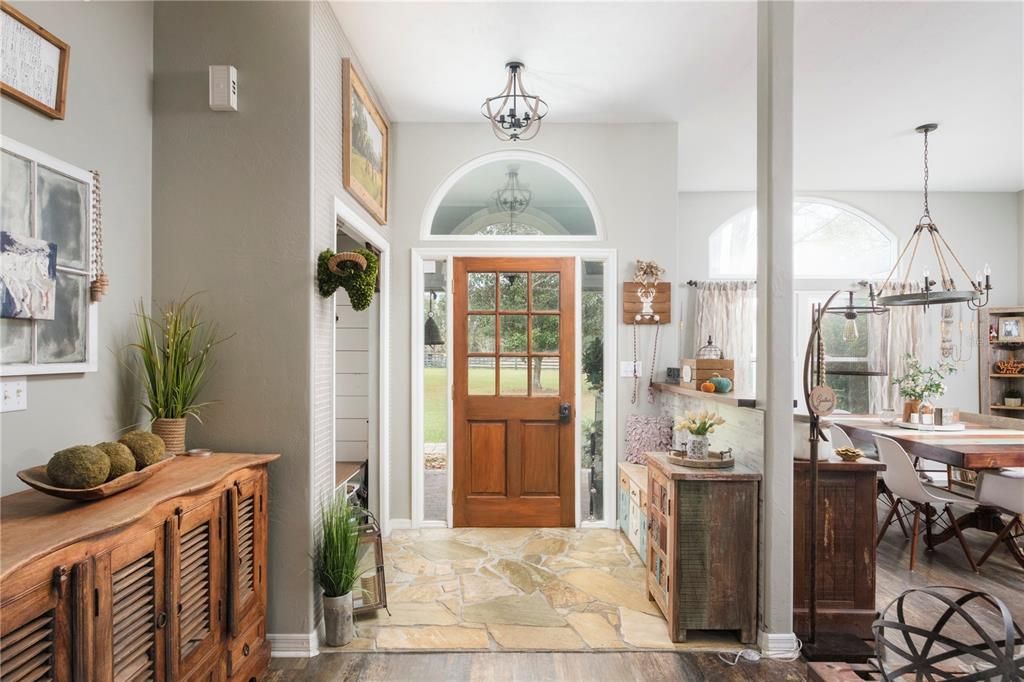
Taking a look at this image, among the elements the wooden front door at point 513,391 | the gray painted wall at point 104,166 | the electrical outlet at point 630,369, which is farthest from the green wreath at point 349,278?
the electrical outlet at point 630,369

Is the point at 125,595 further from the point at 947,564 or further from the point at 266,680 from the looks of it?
the point at 947,564

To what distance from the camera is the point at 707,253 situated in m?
5.98

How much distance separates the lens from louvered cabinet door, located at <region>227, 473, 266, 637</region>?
2.14m

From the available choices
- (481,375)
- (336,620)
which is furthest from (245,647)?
(481,375)

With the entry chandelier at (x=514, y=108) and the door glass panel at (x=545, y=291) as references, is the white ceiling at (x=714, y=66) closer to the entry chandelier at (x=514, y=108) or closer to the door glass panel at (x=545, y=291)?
the entry chandelier at (x=514, y=108)

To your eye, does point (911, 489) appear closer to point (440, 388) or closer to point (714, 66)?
point (714, 66)

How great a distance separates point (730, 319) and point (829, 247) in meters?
1.39

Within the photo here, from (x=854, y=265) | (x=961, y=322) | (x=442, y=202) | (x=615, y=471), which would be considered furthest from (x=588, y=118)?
(x=961, y=322)

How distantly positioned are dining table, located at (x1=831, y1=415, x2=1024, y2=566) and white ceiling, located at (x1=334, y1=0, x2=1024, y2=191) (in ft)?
7.49

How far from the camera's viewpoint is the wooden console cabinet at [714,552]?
104 inches

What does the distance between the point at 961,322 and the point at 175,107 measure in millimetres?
7015

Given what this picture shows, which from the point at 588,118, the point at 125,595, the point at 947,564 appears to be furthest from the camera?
the point at 588,118

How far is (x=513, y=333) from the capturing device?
14.3ft

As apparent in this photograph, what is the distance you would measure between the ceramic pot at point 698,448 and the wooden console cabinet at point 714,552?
0.43 ft
